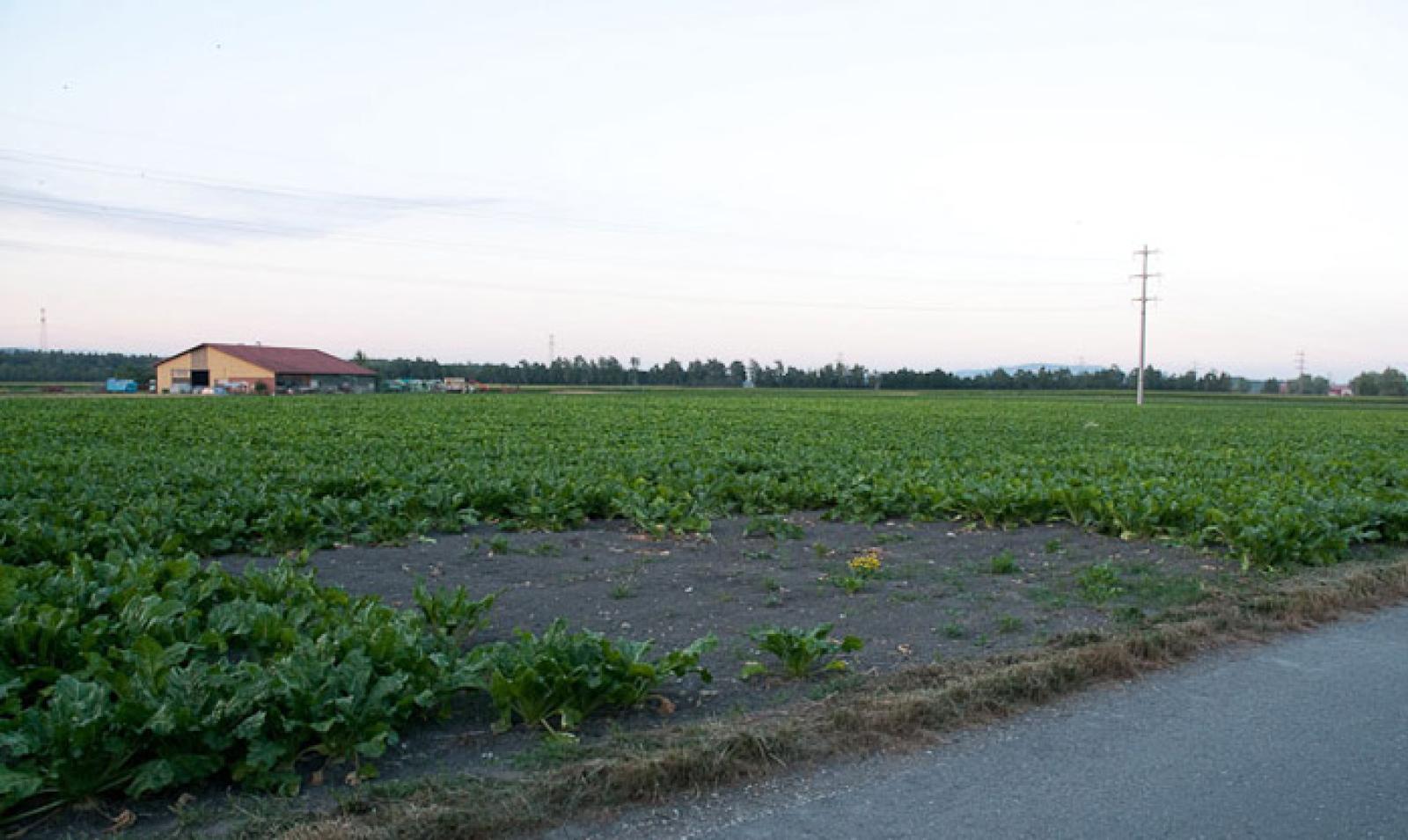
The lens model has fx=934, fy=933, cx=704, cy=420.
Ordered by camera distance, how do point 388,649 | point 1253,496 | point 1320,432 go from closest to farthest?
1. point 388,649
2. point 1253,496
3. point 1320,432

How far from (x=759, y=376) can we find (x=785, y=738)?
116m

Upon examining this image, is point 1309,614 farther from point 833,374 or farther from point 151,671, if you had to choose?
point 833,374

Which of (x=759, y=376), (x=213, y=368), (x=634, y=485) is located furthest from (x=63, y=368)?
(x=634, y=485)

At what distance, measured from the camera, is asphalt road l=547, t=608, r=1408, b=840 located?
12.9 ft

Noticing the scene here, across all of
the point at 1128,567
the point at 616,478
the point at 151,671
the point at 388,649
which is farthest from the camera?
the point at 616,478

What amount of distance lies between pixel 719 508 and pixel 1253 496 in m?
6.90

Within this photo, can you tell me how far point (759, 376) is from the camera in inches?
4749

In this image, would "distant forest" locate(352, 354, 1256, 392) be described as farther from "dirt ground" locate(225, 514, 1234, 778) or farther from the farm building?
"dirt ground" locate(225, 514, 1234, 778)

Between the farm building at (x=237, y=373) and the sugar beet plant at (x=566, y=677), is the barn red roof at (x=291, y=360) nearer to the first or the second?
the farm building at (x=237, y=373)

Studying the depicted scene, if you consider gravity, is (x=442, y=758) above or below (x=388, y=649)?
below

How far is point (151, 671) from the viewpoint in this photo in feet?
14.3

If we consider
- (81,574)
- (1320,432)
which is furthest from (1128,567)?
(1320,432)

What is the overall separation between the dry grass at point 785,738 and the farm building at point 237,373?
8249 cm

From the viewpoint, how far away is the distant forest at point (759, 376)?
10819 centimetres
